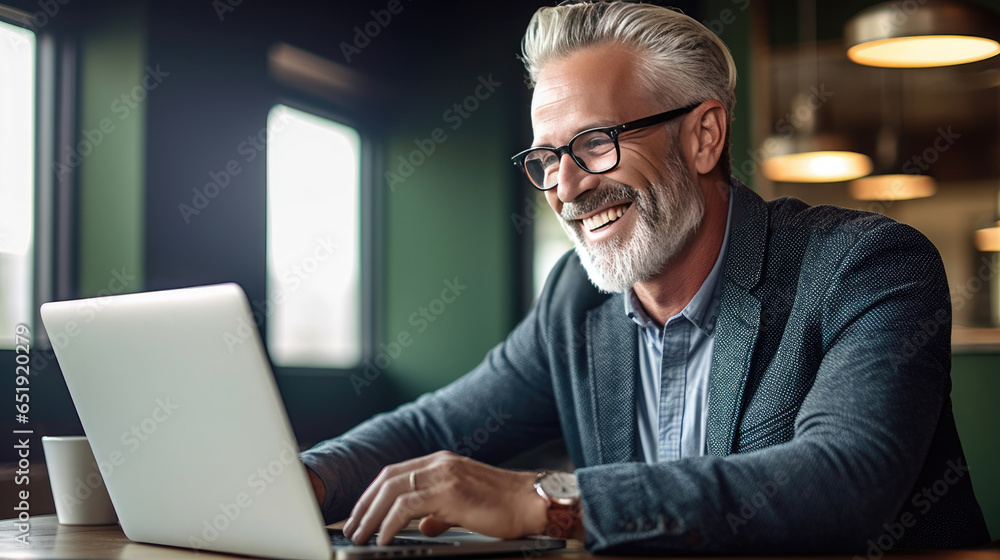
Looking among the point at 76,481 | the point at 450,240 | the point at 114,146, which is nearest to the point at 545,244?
the point at 450,240

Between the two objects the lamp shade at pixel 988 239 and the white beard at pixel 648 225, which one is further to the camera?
the lamp shade at pixel 988 239

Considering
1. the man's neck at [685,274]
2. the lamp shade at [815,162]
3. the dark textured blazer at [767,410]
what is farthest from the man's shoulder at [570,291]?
the lamp shade at [815,162]

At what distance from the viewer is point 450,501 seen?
98 cm

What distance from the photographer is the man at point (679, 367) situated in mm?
978

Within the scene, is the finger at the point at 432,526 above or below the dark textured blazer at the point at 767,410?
below

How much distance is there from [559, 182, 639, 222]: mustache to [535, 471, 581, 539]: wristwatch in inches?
26.8

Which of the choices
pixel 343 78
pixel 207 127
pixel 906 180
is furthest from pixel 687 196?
pixel 906 180

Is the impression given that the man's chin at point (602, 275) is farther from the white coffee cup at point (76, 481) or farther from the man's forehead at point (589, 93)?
the white coffee cup at point (76, 481)

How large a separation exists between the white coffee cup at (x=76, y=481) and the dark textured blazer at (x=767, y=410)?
30 cm

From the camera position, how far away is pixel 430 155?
4699mm

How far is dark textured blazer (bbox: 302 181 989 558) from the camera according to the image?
960 millimetres

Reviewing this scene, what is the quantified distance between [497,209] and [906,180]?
2489 mm

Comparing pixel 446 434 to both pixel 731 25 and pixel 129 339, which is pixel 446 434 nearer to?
pixel 129 339

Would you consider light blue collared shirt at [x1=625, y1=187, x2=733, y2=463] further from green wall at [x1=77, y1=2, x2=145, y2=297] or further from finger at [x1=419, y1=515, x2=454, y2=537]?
green wall at [x1=77, y1=2, x2=145, y2=297]
